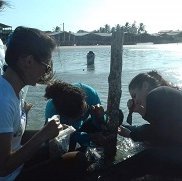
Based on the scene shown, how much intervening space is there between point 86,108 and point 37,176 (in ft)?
5.09

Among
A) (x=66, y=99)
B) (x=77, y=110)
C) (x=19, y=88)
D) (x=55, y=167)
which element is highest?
(x=19, y=88)

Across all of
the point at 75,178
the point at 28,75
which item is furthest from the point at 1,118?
the point at 75,178

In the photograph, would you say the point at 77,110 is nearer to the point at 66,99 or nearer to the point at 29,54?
the point at 66,99

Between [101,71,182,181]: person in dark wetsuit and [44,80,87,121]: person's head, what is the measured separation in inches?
26.7

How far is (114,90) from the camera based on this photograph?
6043mm

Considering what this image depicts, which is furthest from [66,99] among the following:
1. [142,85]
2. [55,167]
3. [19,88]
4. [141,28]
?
[141,28]

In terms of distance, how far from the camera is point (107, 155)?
6.11m

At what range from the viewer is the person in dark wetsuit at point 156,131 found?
4.27 m

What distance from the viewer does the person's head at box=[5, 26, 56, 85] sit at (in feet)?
10.4

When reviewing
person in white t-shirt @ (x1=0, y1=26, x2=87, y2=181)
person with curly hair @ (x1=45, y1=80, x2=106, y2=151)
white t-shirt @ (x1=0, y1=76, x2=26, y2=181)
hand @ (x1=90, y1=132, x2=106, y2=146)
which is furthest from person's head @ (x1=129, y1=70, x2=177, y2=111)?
white t-shirt @ (x1=0, y1=76, x2=26, y2=181)

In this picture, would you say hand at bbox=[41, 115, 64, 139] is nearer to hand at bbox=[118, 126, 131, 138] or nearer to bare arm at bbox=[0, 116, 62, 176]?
bare arm at bbox=[0, 116, 62, 176]

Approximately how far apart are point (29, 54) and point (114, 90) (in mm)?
3002

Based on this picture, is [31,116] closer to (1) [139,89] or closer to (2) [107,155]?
(2) [107,155]

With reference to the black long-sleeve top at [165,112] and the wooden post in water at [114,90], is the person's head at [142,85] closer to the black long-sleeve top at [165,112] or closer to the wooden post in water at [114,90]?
the black long-sleeve top at [165,112]
